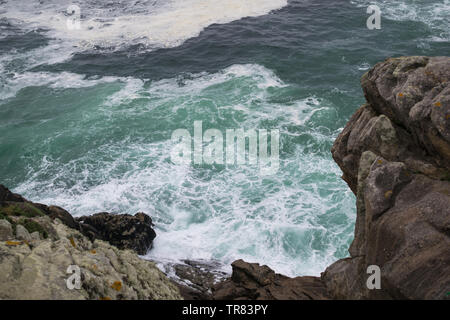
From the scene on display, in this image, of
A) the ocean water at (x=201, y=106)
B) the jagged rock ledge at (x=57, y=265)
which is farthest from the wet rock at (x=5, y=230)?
the ocean water at (x=201, y=106)

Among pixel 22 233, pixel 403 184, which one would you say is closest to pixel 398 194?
pixel 403 184

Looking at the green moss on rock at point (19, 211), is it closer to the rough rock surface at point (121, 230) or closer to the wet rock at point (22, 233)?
the wet rock at point (22, 233)

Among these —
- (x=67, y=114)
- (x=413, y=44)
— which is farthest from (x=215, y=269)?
(x=413, y=44)

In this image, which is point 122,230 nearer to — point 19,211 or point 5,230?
point 19,211

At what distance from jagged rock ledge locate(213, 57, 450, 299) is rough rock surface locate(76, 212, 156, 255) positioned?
17.7 feet

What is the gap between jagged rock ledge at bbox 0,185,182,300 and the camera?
7.59 m

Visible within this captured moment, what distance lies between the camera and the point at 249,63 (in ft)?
113

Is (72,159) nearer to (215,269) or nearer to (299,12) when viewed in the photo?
(215,269)

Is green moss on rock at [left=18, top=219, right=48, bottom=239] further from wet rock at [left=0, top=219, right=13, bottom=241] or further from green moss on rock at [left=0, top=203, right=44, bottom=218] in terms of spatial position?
green moss on rock at [left=0, top=203, right=44, bottom=218]

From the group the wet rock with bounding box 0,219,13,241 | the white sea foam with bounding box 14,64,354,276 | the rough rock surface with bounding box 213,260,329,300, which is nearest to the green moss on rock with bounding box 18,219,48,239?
the wet rock with bounding box 0,219,13,241

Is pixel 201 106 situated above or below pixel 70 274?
below

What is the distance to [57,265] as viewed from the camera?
8.37m

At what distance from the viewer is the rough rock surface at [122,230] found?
16234 millimetres

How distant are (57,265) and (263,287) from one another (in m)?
6.48
